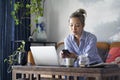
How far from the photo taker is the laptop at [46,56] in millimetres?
2406

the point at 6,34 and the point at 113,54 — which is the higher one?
the point at 6,34

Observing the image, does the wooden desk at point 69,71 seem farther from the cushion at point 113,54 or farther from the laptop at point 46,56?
the cushion at point 113,54

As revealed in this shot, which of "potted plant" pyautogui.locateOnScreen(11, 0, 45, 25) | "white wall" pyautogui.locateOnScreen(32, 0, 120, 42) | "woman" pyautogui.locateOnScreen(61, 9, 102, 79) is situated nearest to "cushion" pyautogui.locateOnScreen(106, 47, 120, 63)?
"white wall" pyautogui.locateOnScreen(32, 0, 120, 42)

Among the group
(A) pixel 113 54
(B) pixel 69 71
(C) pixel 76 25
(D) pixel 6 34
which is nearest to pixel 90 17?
(A) pixel 113 54

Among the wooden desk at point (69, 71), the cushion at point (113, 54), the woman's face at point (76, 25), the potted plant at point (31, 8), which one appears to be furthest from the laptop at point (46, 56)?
the potted plant at point (31, 8)

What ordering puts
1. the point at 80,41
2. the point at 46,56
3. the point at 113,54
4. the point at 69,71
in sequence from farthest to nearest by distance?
the point at 113,54
the point at 80,41
the point at 46,56
the point at 69,71

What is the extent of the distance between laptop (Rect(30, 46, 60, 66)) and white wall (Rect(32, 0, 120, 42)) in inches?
80.7

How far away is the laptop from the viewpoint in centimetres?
241

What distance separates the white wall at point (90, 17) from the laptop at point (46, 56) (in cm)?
205

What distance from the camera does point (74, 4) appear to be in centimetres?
482

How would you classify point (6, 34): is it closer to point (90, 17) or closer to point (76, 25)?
point (90, 17)

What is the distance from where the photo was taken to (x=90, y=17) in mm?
4625

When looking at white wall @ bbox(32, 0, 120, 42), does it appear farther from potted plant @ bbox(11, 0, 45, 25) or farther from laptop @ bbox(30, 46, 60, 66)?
laptop @ bbox(30, 46, 60, 66)

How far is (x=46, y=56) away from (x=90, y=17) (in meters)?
2.32
